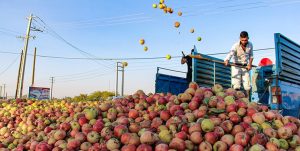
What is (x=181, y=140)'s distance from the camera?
3387mm

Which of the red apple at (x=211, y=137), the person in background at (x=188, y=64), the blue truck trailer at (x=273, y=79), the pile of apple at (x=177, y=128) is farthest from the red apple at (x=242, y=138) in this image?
the person in background at (x=188, y=64)

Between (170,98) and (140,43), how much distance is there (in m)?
7.01

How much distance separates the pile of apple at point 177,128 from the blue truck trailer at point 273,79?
3.28 m

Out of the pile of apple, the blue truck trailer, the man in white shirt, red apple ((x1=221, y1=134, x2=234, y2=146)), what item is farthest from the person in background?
red apple ((x1=221, y1=134, x2=234, y2=146))

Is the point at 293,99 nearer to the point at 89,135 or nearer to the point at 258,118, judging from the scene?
the point at 258,118

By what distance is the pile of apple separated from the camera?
3.47 meters

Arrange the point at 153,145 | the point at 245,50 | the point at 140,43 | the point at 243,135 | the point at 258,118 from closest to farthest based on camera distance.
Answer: the point at 153,145
the point at 243,135
the point at 258,118
the point at 245,50
the point at 140,43

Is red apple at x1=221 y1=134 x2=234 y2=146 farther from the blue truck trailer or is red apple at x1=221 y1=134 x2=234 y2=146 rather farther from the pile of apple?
the blue truck trailer

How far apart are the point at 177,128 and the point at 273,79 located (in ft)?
16.2

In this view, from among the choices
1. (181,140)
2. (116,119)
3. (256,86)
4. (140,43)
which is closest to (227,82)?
(256,86)

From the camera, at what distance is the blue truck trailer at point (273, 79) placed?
790 cm

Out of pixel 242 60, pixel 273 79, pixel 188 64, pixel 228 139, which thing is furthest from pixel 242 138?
pixel 188 64

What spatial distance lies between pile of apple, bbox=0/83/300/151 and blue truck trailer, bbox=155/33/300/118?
10.8 feet

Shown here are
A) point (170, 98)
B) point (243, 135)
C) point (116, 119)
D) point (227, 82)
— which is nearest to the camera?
point (243, 135)
